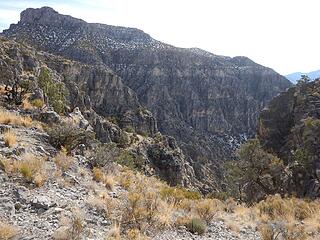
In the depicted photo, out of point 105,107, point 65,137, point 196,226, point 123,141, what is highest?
point 65,137

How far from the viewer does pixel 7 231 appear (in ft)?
24.4

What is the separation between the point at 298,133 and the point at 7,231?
158ft

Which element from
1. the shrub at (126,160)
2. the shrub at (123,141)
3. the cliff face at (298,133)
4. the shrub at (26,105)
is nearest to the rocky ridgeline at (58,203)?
the shrub at (26,105)

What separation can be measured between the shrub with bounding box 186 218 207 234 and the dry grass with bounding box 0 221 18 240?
16.5ft

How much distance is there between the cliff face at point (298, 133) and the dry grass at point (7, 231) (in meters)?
25.9

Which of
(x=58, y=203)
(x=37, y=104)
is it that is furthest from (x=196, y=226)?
(x=37, y=104)

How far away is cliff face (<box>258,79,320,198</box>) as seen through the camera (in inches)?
1347

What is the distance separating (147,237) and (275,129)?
60604 millimetres

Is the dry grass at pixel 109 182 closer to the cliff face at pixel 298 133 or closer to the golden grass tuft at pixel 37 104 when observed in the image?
the golden grass tuft at pixel 37 104

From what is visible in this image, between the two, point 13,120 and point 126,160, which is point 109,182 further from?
point 126,160

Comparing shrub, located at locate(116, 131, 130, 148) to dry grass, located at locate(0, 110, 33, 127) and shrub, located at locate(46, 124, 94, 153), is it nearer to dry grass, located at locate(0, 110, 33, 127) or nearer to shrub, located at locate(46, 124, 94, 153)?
dry grass, located at locate(0, 110, 33, 127)

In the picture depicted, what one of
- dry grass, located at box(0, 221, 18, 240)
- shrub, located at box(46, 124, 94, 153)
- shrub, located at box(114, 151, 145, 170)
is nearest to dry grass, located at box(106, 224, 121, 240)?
dry grass, located at box(0, 221, 18, 240)

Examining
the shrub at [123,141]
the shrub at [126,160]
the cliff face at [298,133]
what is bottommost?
the shrub at [123,141]

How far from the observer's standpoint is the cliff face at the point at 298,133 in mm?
34219
